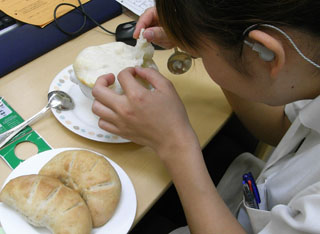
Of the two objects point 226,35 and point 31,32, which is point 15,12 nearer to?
point 31,32

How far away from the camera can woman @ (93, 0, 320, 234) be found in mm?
363

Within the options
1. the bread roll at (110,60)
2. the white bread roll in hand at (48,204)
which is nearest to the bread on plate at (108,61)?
the bread roll at (110,60)

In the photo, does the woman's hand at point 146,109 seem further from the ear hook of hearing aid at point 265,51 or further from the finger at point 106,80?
the ear hook of hearing aid at point 265,51

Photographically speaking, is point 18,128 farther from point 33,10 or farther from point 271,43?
point 271,43

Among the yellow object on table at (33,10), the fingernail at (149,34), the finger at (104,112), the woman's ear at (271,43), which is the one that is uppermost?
the yellow object on table at (33,10)

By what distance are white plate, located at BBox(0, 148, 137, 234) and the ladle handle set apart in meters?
0.08

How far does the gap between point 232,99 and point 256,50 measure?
0.98 ft

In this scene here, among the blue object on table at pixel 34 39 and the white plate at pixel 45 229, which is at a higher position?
the blue object on table at pixel 34 39

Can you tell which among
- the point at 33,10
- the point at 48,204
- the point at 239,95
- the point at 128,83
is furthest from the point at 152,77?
the point at 33,10

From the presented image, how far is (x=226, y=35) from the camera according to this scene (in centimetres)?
39

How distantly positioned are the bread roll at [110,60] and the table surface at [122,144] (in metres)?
0.11

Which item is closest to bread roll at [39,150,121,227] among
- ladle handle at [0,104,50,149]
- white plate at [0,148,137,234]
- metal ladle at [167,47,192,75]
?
white plate at [0,148,137,234]

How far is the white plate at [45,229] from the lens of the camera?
44 cm

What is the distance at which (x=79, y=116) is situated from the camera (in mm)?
615
